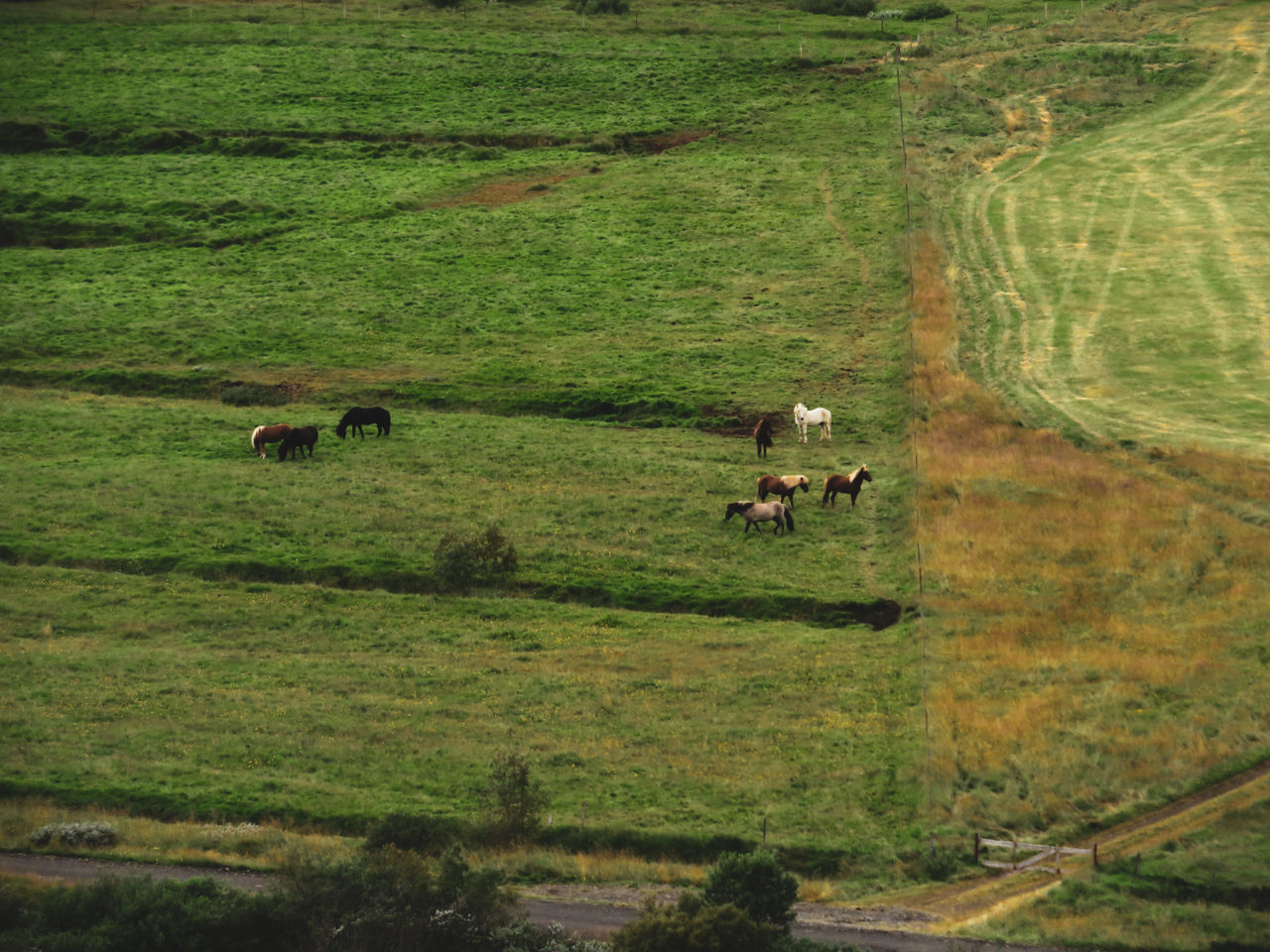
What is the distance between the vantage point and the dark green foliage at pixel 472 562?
137 feet

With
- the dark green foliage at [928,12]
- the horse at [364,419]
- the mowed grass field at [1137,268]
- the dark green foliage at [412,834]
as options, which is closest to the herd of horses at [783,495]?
the mowed grass field at [1137,268]

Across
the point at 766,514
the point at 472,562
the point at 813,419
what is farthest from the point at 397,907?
the point at 813,419

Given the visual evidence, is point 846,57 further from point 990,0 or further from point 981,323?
point 981,323

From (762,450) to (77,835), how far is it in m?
27.7

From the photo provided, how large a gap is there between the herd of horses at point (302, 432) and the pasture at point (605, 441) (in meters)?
0.99

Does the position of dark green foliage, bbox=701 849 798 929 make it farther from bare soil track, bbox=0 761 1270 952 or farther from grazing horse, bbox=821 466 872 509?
→ grazing horse, bbox=821 466 872 509

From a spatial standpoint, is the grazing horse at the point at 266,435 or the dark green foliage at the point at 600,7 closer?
A: the grazing horse at the point at 266,435

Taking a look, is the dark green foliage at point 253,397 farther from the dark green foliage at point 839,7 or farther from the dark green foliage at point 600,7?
the dark green foliage at point 839,7

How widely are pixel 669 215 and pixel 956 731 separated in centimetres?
5252

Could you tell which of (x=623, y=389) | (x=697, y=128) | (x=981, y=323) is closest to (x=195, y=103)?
(x=697, y=128)

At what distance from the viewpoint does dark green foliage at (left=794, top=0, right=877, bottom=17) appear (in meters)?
114

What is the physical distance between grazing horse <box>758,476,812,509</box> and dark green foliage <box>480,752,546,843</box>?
18450mm

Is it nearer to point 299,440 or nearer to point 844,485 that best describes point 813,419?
point 844,485

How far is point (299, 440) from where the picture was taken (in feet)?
173
